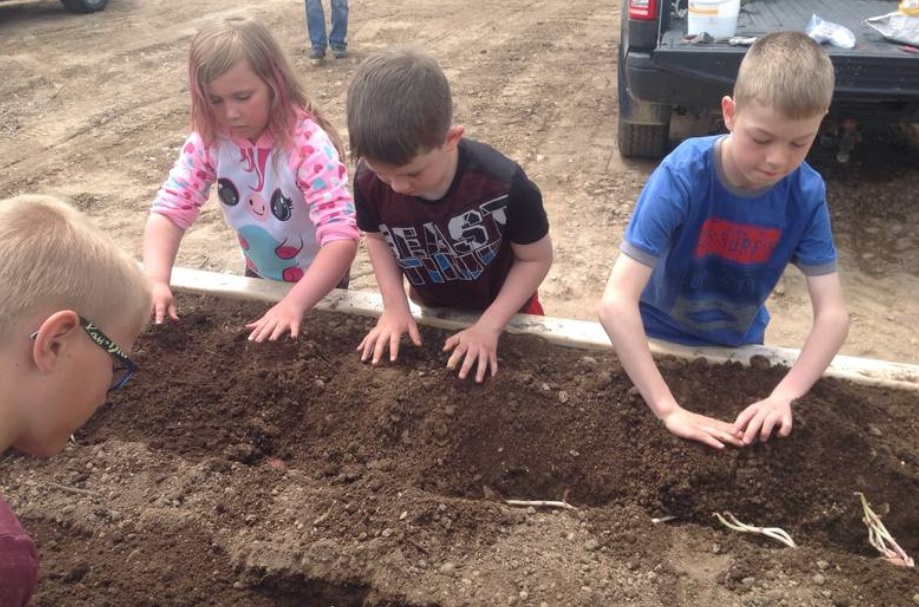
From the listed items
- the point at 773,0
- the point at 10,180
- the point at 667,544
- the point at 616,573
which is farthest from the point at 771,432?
the point at 10,180

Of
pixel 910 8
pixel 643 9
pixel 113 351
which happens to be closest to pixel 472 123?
pixel 643 9

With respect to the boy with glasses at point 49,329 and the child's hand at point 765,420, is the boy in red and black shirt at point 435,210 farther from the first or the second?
the boy with glasses at point 49,329

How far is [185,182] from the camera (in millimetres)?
2830

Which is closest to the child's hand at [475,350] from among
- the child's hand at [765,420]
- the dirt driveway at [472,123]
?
the child's hand at [765,420]

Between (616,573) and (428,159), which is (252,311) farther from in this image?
(616,573)

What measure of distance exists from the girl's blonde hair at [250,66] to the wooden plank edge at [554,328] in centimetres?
50

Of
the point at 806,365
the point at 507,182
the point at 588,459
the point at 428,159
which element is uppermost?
the point at 428,159

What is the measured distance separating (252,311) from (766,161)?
66.5 inches

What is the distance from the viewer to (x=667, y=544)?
75.0 inches

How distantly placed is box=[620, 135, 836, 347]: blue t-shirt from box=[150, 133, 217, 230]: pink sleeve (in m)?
1.46

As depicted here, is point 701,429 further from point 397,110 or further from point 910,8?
point 910,8

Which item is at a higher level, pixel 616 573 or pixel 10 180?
pixel 616 573

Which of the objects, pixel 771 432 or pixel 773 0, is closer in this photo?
pixel 771 432

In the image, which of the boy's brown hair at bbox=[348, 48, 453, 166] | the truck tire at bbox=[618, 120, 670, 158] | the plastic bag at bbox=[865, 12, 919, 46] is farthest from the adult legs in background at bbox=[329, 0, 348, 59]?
the boy's brown hair at bbox=[348, 48, 453, 166]
